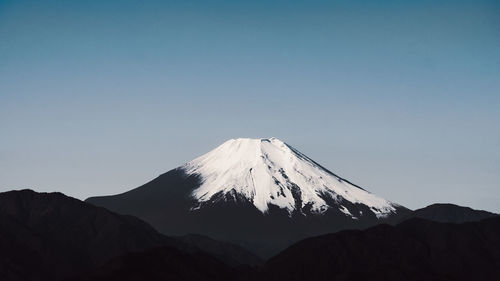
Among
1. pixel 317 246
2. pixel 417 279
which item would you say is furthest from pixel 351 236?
pixel 417 279

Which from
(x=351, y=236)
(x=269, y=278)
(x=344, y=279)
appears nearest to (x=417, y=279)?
(x=344, y=279)

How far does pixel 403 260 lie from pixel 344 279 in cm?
4189

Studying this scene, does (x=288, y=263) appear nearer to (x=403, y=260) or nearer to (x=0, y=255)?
(x=403, y=260)

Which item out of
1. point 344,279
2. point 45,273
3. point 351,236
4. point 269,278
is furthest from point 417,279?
point 45,273

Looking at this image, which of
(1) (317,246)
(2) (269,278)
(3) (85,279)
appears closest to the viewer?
(3) (85,279)

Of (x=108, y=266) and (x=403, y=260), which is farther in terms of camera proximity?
(x=403, y=260)

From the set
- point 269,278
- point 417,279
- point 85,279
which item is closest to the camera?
point 85,279

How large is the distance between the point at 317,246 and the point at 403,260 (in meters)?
16.7

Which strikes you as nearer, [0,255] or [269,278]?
[269,278]

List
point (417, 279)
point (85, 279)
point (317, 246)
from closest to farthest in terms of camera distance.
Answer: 1. point (85, 279)
2. point (417, 279)
3. point (317, 246)

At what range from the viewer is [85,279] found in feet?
466

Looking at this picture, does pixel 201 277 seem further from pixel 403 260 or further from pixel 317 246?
pixel 403 260

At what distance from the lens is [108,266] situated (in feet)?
493

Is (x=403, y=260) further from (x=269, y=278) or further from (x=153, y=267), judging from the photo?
(x=153, y=267)
